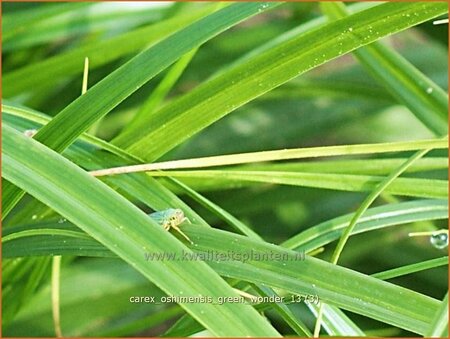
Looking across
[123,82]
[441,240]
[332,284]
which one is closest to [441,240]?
[441,240]

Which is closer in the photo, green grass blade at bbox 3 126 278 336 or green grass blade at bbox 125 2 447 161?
green grass blade at bbox 3 126 278 336

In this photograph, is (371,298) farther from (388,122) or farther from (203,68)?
(388,122)

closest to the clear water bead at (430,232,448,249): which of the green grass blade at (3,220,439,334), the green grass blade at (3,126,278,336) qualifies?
the green grass blade at (3,220,439,334)

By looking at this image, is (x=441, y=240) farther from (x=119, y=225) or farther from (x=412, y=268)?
(x=119, y=225)

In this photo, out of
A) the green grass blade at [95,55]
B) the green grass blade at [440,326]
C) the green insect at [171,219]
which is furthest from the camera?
the green grass blade at [95,55]

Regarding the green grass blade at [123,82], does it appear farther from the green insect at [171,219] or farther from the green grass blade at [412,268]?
the green grass blade at [412,268]

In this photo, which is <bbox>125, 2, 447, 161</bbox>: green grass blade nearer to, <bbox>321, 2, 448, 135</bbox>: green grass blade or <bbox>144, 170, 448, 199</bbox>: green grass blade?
<bbox>144, 170, 448, 199</bbox>: green grass blade

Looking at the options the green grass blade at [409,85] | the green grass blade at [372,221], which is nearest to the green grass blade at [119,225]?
the green grass blade at [372,221]

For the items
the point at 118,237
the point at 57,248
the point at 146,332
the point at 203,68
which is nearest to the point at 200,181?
the point at 57,248
